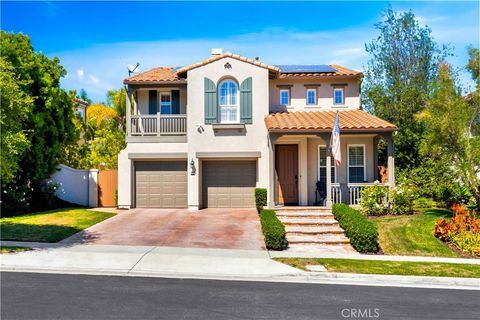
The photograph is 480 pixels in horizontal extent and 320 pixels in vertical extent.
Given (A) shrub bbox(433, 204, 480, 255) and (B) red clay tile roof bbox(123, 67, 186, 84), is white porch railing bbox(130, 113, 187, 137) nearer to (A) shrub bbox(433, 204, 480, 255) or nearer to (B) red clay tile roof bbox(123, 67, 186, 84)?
(B) red clay tile roof bbox(123, 67, 186, 84)

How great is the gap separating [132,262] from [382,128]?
11301 mm

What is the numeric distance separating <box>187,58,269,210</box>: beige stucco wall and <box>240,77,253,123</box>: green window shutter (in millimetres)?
176

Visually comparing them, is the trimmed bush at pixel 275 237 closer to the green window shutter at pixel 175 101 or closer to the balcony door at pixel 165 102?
the green window shutter at pixel 175 101

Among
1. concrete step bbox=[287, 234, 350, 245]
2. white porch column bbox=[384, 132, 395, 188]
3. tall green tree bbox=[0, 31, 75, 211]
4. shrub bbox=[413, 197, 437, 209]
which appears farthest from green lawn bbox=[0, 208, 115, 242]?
shrub bbox=[413, 197, 437, 209]

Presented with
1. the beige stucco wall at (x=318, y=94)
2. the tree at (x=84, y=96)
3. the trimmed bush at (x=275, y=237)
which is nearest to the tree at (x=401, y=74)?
the beige stucco wall at (x=318, y=94)

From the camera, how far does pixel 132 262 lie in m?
10.0

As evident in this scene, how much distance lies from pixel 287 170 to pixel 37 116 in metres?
11.7

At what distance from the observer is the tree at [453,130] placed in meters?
A: 13.8

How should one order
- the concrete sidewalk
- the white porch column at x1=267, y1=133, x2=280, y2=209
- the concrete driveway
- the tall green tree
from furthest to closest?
the tall green tree → the white porch column at x1=267, y1=133, x2=280, y2=209 → the concrete driveway → the concrete sidewalk

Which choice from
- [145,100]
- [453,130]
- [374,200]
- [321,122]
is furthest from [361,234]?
[145,100]

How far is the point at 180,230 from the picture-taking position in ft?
46.3

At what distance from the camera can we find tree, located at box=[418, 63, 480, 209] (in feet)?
45.4

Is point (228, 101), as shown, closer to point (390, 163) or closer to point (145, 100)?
point (145, 100)

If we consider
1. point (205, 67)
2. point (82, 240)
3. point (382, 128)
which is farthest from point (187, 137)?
point (382, 128)
